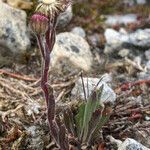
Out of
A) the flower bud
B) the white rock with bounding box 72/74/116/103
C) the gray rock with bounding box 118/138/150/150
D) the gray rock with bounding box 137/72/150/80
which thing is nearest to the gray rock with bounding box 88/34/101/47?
the gray rock with bounding box 137/72/150/80

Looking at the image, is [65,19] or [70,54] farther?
[65,19]

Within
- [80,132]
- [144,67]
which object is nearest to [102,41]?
[144,67]

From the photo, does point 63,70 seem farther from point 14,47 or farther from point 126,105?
point 126,105

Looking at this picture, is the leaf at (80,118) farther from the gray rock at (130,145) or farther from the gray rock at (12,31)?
the gray rock at (12,31)

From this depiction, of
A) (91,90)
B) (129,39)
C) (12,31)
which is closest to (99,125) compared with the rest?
(91,90)

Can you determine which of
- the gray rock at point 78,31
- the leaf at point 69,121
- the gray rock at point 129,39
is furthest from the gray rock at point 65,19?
the leaf at point 69,121

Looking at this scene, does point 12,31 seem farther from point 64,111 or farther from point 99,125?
point 99,125
